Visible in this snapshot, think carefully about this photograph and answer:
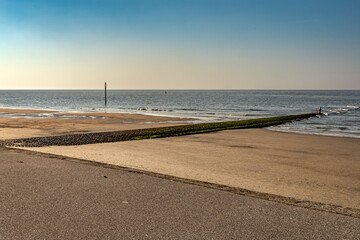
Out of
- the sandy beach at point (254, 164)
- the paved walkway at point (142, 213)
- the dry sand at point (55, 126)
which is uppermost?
the paved walkway at point (142, 213)

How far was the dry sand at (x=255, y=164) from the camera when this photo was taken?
313 inches

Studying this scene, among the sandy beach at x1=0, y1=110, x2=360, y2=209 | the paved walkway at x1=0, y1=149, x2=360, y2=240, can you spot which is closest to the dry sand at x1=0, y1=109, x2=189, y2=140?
the sandy beach at x1=0, y1=110, x2=360, y2=209

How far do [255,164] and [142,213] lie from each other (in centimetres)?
618

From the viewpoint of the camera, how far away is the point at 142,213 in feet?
18.6

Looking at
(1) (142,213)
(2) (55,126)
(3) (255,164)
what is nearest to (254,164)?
(3) (255,164)

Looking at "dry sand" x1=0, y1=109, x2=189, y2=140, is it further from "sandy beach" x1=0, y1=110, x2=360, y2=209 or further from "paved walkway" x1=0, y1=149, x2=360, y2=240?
"paved walkway" x1=0, y1=149, x2=360, y2=240

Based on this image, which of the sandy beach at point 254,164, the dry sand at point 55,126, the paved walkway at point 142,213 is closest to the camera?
the paved walkway at point 142,213

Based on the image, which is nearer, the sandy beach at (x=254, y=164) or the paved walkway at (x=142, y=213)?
the paved walkway at (x=142, y=213)

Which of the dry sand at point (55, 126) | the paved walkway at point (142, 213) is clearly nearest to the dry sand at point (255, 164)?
the paved walkway at point (142, 213)

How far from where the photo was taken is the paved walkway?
4906mm

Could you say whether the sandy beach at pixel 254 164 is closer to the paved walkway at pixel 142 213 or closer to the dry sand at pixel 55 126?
the paved walkway at pixel 142 213

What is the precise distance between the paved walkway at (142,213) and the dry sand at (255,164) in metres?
1.46

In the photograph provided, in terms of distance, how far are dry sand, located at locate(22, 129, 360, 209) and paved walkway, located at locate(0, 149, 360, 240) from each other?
1.46 metres

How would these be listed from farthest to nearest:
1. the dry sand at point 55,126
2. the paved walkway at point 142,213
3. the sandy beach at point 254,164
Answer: the dry sand at point 55,126, the sandy beach at point 254,164, the paved walkway at point 142,213
